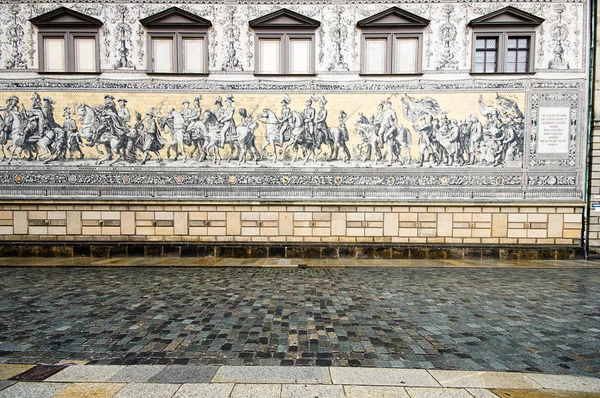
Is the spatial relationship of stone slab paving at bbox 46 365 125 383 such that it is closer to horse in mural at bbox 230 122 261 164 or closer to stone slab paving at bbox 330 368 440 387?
stone slab paving at bbox 330 368 440 387

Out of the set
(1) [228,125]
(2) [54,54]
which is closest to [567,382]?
(1) [228,125]

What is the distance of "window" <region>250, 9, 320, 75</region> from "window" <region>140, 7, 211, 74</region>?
6.41ft

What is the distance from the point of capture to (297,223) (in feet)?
33.2

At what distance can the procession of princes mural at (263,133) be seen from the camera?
32.7ft

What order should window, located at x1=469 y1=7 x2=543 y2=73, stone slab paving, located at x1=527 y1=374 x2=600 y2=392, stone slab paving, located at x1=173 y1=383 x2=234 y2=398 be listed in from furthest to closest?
window, located at x1=469 y1=7 x2=543 y2=73, stone slab paving, located at x1=527 y1=374 x2=600 y2=392, stone slab paving, located at x1=173 y1=383 x2=234 y2=398

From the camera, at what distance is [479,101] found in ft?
32.6

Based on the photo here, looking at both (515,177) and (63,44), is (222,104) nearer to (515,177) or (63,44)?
(63,44)

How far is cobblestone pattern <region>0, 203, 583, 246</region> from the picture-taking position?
997 cm

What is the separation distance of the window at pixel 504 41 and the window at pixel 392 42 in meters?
2.02

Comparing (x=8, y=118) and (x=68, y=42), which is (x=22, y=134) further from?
(x=68, y=42)

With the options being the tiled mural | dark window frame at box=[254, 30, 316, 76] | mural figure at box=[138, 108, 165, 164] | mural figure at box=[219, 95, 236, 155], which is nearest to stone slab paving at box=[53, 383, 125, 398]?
the tiled mural

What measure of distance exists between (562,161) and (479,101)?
3730mm

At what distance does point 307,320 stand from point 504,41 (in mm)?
11738

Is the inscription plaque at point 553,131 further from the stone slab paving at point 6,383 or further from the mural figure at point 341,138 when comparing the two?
the stone slab paving at point 6,383
